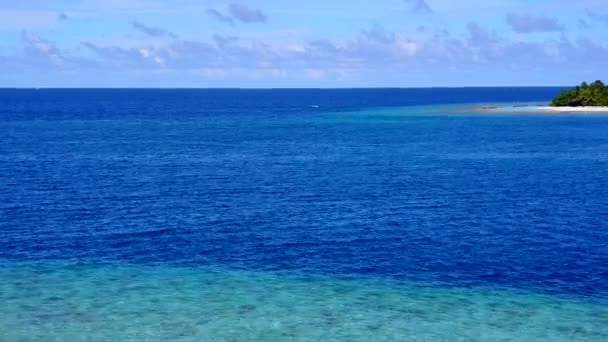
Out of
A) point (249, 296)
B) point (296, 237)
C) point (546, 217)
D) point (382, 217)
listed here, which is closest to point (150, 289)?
point (249, 296)

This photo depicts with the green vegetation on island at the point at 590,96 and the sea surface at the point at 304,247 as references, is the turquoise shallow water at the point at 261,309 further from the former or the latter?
the green vegetation on island at the point at 590,96

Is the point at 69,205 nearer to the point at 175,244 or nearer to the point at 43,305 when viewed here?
the point at 175,244

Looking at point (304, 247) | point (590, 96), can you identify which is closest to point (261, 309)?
point (304, 247)

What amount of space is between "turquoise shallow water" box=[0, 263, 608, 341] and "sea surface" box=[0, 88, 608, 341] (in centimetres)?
13

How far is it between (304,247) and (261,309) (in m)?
12.3

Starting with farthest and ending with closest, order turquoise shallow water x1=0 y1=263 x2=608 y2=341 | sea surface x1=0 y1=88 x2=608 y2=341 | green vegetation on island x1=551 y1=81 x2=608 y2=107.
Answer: green vegetation on island x1=551 y1=81 x2=608 y2=107, sea surface x1=0 y1=88 x2=608 y2=341, turquoise shallow water x1=0 y1=263 x2=608 y2=341

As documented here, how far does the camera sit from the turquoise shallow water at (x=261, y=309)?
113ft

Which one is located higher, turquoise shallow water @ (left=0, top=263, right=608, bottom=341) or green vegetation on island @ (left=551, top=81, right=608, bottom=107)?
green vegetation on island @ (left=551, top=81, right=608, bottom=107)

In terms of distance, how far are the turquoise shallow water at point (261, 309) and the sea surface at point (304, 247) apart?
0.13 metres

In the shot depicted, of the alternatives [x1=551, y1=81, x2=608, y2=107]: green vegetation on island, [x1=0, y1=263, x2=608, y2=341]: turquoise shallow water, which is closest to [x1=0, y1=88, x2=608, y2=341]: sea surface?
[x1=0, y1=263, x2=608, y2=341]: turquoise shallow water

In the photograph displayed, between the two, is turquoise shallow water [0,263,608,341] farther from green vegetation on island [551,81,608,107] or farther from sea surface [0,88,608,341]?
green vegetation on island [551,81,608,107]

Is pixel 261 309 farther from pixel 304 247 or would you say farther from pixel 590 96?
pixel 590 96

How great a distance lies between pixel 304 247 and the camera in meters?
49.8

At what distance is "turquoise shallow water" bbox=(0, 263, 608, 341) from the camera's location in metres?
34.4
